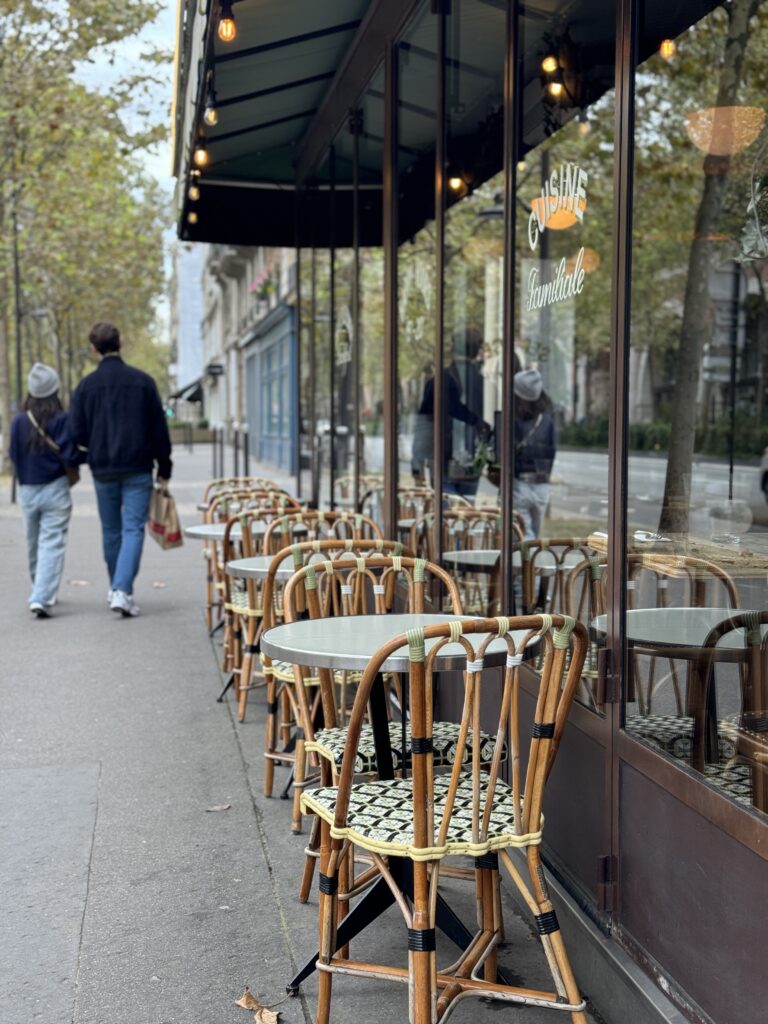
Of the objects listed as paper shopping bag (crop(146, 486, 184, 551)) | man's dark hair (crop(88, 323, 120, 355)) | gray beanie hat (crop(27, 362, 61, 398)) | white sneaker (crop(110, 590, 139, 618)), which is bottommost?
white sneaker (crop(110, 590, 139, 618))

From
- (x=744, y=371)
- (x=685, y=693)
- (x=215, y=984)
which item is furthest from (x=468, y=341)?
(x=744, y=371)

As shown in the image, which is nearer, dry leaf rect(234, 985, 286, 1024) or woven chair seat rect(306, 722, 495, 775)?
dry leaf rect(234, 985, 286, 1024)

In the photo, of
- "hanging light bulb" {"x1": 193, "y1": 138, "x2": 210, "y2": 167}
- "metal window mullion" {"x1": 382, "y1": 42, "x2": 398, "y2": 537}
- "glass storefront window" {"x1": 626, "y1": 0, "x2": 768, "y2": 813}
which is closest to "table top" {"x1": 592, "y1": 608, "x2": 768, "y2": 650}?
"glass storefront window" {"x1": 626, "y1": 0, "x2": 768, "y2": 813}

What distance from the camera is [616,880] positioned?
3.10 metres

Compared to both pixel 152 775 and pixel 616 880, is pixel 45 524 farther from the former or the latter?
pixel 616 880

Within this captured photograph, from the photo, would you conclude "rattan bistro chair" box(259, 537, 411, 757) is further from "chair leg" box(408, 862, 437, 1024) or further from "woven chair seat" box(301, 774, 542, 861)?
"chair leg" box(408, 862, 437, 1024)

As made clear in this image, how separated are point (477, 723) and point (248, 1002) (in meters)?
1.13

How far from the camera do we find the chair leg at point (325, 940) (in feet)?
9.60

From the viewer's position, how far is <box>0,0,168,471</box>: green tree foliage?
57.6 ft

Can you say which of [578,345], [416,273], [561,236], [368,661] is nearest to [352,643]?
[368,661]

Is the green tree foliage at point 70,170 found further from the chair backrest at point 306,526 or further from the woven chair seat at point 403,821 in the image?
the woven chair seat at point 403,821

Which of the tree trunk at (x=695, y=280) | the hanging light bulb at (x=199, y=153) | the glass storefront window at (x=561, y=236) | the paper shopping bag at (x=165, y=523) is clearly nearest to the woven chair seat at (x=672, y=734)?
the glass storefront window at (x=561, y=236)

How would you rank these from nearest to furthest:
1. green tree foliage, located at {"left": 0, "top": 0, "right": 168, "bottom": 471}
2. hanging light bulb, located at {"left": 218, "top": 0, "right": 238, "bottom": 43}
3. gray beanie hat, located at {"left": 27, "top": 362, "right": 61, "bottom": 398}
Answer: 1. hanging light bulb, located at {"left": 218, "top": 0, "right": 238, "bottom": 43}
2. gray beanie hat, located at {"left": 27, "top": 362, "right": 61, "bottom": 398}
3. green tree foliage, located at {"left": 0, "top": 0, "right": 168, "bottom": 471}

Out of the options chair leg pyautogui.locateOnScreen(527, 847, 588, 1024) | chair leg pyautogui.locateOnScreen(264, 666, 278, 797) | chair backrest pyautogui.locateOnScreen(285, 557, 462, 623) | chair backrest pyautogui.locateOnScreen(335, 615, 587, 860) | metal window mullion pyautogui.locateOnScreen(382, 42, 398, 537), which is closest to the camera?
chair backrest pyautogui.locateOnScreen(335, 615, 587, 860)
